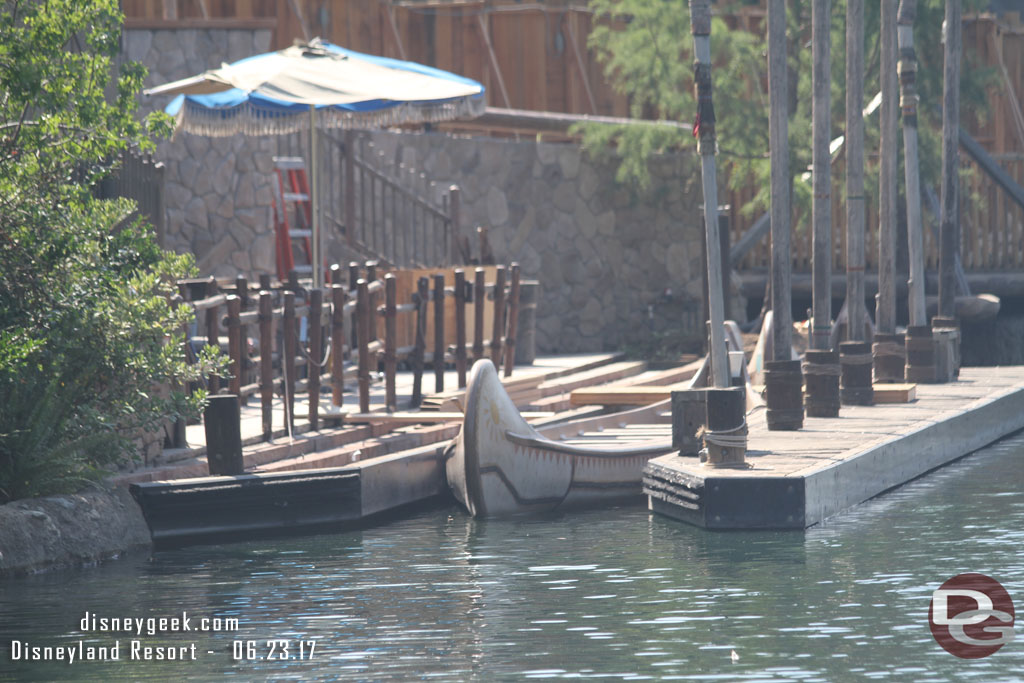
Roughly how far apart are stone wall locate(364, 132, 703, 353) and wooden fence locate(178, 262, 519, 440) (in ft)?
13.5

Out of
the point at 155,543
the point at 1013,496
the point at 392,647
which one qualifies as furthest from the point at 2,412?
the point at 1013,496

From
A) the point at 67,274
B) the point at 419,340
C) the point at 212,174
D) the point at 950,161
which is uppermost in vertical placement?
the point at 212,174

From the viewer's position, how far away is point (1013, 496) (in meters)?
14.1

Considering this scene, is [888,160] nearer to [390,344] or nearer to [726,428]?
[390,344]

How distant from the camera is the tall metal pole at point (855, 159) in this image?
1711 centimetres

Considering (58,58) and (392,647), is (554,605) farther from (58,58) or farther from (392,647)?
(58,58)

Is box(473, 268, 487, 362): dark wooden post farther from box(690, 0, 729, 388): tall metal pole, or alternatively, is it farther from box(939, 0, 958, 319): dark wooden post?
box(939, 0, 958, 319): dark wooden post

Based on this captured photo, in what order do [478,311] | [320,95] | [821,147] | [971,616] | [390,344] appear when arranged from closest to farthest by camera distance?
[971,616], [320,95], [821,147], [390,344], [478,311]

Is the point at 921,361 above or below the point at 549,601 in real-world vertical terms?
above

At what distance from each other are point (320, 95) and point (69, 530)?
5.50 m

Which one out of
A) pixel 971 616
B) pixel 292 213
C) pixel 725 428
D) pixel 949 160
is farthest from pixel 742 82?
pixel 971 616

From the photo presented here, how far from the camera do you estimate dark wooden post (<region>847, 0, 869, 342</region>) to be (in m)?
17.1

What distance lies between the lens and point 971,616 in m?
9.46

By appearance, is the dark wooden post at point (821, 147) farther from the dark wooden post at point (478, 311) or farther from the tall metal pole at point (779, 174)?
the dark wooden post at point (478, 311)
